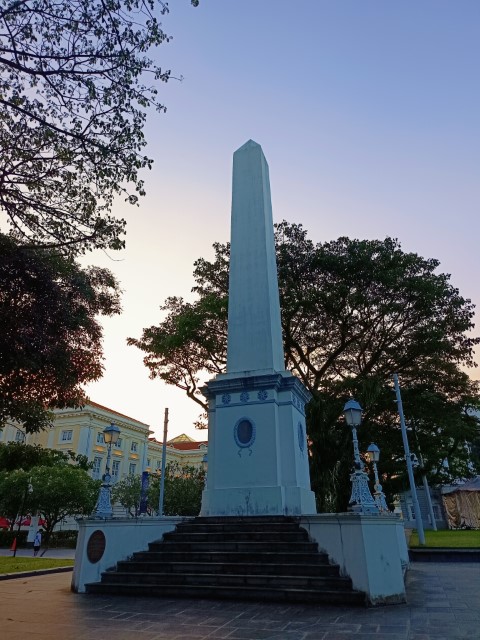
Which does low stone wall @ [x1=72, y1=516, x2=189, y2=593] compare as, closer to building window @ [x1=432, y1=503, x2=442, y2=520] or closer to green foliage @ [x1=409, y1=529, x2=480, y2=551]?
green foliage @ [x1=409, y1=529, x2=480, y2=551]

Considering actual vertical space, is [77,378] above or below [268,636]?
above

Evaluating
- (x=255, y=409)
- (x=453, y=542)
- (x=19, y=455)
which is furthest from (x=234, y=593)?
(x=19, y=455)

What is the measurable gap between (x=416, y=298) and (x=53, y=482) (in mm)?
23907

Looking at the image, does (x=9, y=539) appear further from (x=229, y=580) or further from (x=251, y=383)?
(x=229, y=580)

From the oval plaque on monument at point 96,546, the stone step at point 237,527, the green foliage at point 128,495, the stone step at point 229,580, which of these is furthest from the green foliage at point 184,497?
the stone step at point 229,580

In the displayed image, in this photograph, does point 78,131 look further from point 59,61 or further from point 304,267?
point 304,267

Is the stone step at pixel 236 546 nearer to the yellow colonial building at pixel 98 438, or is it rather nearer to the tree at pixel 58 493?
the tree at pixel 58 493

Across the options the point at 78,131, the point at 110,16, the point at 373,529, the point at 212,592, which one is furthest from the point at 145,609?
the point at 110,16

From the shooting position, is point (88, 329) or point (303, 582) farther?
point (88, 329)

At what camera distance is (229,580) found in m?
7.98

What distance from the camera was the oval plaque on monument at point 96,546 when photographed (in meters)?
9.12

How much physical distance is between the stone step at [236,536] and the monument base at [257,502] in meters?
0.96

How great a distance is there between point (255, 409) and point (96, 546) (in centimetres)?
472

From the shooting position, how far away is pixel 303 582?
24.7 ft
